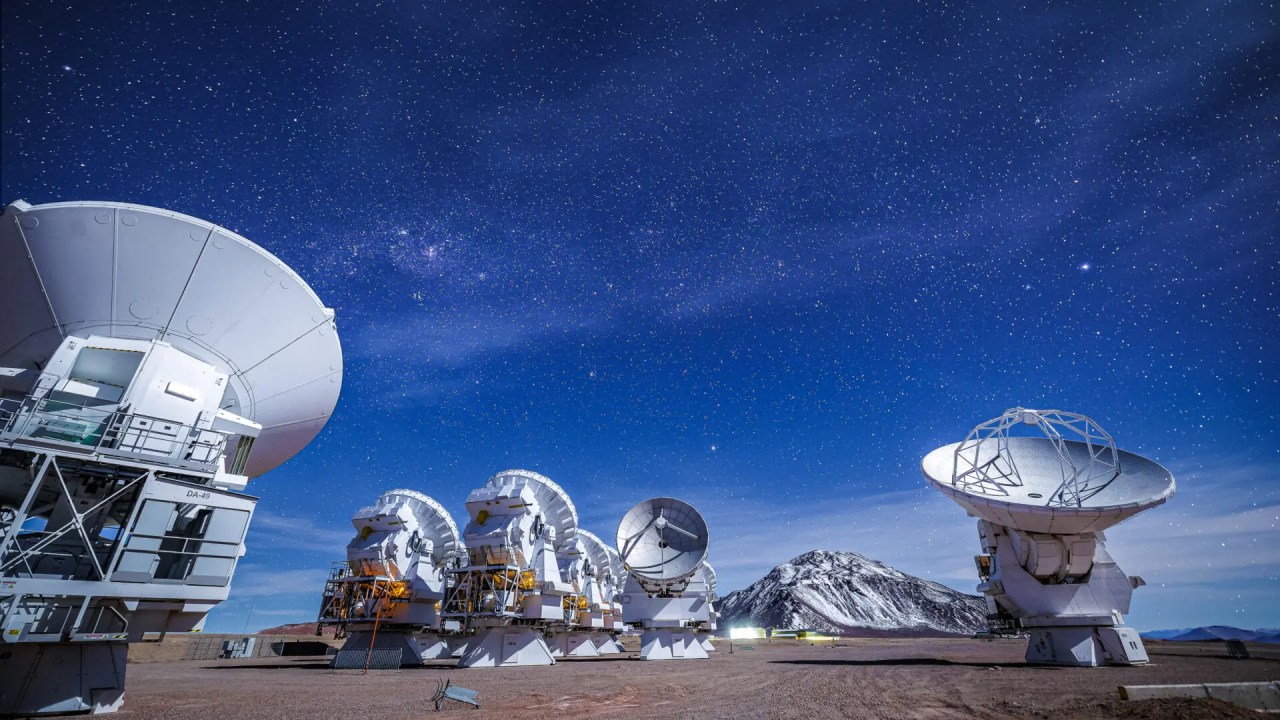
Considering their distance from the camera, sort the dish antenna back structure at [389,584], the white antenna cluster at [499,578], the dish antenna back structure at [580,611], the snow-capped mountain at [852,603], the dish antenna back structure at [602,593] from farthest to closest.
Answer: the snow-capped mountain at [852,603] < the dish antenna back structure at [602,593] < the dish antenna back structure at [580,611] < the dish antenna back structure at [389,584] < the white antenna cluster at [499,578]

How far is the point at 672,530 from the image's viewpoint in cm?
3672

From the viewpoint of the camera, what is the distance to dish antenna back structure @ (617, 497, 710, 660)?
34906 millimetres

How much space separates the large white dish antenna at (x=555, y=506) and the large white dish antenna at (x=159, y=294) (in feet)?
62.5

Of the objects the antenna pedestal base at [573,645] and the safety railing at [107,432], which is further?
the antenna pedestal base at [573,645]

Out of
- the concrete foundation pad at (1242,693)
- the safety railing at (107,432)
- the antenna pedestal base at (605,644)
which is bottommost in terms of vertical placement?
the antenna pedestal base at (605,644)

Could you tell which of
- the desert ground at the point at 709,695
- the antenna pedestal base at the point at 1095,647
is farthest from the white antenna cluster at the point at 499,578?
the antenna pedestal base at the point at 1095,647

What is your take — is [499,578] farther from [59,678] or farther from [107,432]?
[107,432]

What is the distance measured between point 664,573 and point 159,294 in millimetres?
29321

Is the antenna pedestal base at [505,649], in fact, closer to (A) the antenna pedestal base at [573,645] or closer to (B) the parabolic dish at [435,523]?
(B) the parabolic dish at [435,523]

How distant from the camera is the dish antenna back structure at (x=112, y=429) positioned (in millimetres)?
9703

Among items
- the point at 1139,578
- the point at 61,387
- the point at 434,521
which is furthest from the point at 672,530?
the point at 61,387

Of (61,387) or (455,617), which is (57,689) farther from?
(455,617)

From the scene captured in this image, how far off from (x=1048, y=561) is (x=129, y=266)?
32.1 metres

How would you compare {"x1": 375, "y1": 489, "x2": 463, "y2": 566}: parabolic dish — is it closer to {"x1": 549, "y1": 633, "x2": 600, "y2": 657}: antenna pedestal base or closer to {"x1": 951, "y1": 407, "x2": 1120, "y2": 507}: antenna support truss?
{"x1": 549, "y1": 633, "x2": 600, "y2": 657}: antenna pedestal base
